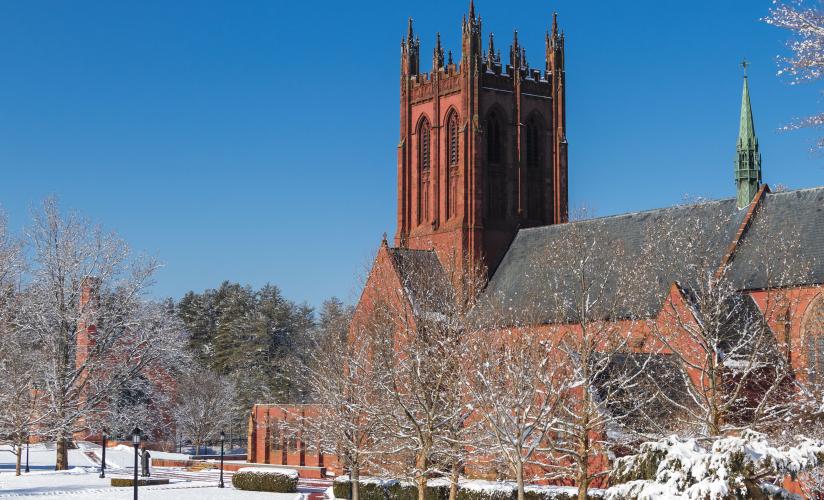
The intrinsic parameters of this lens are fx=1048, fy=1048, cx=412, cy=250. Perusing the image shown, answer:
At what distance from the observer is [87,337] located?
58.4 meters

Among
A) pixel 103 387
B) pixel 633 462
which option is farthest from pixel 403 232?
pixel 633 462

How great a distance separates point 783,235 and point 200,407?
2152 inches

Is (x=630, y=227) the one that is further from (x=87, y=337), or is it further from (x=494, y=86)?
(x=87, y=337)

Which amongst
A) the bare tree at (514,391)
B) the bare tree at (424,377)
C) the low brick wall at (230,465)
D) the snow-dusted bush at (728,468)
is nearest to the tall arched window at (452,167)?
the bare tree at (424,377)

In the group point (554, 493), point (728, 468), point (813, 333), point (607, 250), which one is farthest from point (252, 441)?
point (728, 468)

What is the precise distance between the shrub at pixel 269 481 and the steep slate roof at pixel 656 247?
1182 cm

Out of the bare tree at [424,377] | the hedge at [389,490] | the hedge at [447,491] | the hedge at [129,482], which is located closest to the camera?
the bare tree at [424,377]

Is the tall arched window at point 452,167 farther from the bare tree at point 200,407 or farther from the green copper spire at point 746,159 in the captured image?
the bare tree at point 200,407

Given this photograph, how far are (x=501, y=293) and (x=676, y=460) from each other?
31063 mm

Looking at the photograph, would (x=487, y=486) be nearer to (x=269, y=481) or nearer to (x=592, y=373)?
(x=592, y=373)

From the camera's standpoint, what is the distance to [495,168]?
191 ft

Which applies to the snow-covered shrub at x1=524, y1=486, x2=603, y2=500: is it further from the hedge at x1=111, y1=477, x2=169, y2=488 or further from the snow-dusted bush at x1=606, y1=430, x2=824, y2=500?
the hedge at x1=111, y1=477, x2=169, y2=488

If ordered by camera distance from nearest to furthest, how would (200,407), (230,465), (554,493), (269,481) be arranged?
(554,493), (269,481), (230,465), (200,407)

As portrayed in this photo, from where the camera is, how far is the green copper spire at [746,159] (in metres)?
46.4
